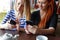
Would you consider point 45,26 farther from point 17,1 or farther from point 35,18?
point 17,1

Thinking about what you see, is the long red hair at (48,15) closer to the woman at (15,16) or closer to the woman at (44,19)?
the woman at (44,19)

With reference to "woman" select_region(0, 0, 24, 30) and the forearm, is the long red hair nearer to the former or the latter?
the forearm

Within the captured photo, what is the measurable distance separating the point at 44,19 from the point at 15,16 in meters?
0.18

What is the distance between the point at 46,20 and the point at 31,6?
4.8 inches

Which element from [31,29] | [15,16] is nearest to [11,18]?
[15,16]

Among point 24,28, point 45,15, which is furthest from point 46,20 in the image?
point 24,28

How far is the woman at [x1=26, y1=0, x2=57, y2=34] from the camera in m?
0.81

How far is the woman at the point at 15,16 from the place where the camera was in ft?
2.73

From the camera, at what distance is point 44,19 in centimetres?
83

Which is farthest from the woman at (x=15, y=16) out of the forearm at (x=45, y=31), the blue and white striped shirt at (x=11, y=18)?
the forearm at (x=45, y=31)

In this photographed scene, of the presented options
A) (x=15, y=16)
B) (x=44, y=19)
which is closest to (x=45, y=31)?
(x=44, y=19)

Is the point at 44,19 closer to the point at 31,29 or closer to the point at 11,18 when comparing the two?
the point at 31,29

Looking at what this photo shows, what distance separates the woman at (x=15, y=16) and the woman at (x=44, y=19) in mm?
72

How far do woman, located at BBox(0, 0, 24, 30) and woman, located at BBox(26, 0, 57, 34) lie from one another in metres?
0.07
